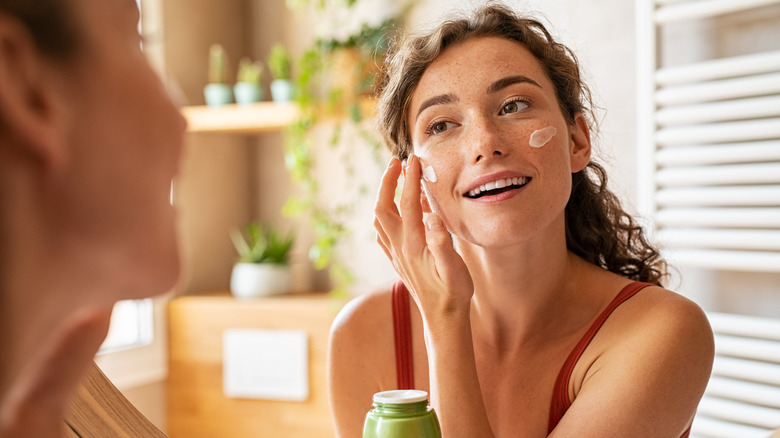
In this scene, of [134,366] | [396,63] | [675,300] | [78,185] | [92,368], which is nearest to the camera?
[78,185]

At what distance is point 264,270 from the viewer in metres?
2.45

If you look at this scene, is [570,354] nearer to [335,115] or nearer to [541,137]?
[541,137]

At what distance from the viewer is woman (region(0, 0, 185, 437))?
0.22m

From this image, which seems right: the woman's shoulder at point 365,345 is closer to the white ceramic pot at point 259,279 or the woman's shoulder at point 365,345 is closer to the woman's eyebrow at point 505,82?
the woman's eyebrow at point 505,82

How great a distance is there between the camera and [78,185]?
233 mm

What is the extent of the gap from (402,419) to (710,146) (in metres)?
1.28

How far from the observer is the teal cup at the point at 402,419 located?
62cm

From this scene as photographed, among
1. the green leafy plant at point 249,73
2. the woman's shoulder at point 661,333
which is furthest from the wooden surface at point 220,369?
the woman's shoulder at point 661,333

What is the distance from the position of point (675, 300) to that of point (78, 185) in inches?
36.5

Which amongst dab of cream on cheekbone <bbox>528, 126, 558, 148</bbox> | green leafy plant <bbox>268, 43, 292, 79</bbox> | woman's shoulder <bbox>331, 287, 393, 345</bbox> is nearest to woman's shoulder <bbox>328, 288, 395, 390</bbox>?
woman's shoulder <bbox>331, 287, 393, 345</bbox>

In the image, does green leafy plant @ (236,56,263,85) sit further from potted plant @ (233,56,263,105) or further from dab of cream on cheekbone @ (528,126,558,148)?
dab of cream on cheekbone @ (528,126,558,148)

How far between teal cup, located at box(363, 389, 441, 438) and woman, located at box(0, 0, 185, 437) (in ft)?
1.26

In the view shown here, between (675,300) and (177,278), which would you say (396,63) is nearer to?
(675,300)

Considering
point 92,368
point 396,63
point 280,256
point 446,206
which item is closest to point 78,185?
point 92,368
